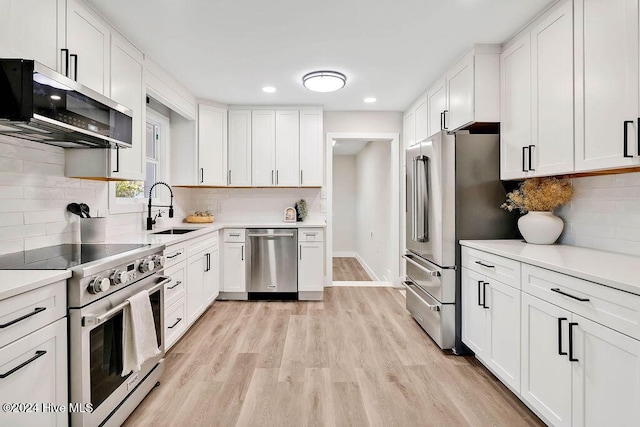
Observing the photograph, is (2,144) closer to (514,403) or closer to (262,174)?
(262,174)

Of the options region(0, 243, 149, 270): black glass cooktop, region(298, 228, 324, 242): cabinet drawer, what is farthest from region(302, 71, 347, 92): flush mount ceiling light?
region(0, 243, 149, 270): black glass cooktop

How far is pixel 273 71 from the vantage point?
3.18 metres

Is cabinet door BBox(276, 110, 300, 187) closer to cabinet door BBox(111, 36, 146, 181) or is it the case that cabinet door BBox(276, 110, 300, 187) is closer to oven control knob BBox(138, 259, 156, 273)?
cabinet door BBox(111, 36, 146, 181)

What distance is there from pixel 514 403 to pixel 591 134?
5.39 feet

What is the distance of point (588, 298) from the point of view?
142 cm

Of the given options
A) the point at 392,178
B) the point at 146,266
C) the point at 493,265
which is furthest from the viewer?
the point at 392,178

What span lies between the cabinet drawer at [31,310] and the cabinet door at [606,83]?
2.68m

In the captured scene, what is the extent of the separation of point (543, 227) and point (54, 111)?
2.95 m

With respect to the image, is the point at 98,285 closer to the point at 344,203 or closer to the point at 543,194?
the point at 543,194

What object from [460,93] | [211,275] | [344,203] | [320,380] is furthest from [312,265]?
[344,203]

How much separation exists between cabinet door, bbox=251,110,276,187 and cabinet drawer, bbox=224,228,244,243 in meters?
0.72

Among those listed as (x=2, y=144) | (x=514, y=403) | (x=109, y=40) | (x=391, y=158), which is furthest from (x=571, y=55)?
(x=2, y=144)

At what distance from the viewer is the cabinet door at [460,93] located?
2.74 m

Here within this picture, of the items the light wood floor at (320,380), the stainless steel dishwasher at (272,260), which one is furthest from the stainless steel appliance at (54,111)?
the stainless steel dishwasher at (272,260)
